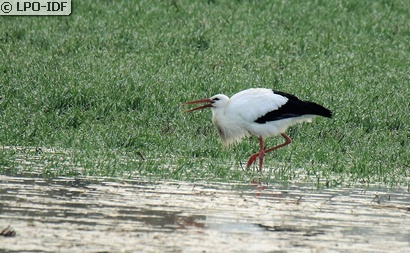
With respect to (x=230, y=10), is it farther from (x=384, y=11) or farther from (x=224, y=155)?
(x=224, y=155)

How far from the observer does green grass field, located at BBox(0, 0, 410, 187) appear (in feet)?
32.9

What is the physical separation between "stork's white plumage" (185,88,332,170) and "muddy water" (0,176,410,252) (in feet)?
7.35

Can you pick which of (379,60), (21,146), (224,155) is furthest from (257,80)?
(21,146)

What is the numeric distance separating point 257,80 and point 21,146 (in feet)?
16.1

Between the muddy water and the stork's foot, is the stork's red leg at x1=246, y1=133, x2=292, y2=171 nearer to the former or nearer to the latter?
the stork's foot

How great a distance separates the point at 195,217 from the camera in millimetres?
7492

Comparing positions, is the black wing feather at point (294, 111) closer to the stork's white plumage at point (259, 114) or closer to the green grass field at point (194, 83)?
the stork's white plumage at point (259, 114)

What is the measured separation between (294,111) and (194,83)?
9.72ft

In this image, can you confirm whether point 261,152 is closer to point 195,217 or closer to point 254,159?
point 254,159

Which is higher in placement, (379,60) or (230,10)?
(230,10)

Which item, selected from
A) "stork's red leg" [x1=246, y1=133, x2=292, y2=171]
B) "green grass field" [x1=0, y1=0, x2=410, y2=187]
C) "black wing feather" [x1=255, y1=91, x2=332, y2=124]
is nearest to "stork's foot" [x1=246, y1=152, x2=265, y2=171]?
"stork's red leg" [x1=246, y1=133, x2=292, y2=171]

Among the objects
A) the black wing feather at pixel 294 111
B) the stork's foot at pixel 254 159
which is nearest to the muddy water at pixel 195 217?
the stork's foot at pixel 254 159

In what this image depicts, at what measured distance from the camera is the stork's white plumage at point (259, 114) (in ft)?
37.0

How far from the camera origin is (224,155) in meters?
10.6
